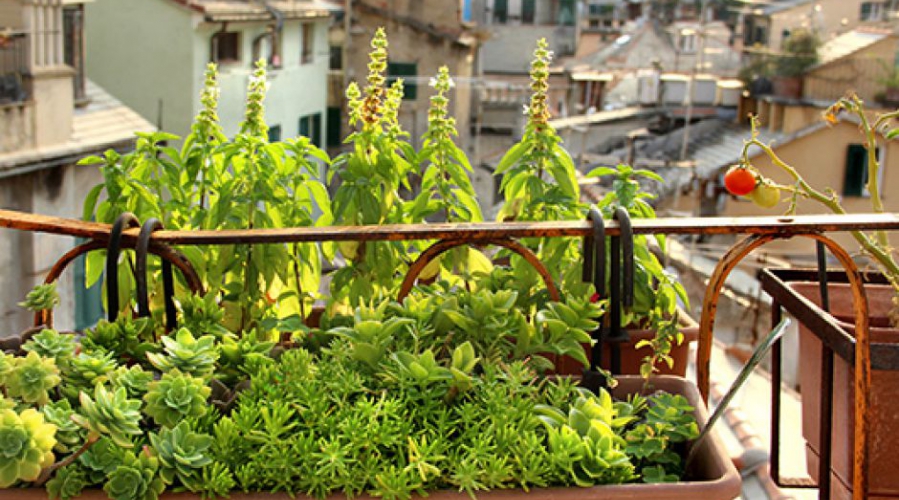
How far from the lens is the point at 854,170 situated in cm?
Answer: 2097

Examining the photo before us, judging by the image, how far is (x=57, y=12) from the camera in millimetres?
11328

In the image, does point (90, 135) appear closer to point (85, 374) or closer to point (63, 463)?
point (85, 374)

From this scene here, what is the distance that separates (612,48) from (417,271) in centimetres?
3194

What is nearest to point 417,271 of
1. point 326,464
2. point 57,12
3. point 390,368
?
point 390,368

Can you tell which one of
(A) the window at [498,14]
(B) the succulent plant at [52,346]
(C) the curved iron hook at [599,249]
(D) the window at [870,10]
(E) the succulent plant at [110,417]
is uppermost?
(D) the window at [870,10]

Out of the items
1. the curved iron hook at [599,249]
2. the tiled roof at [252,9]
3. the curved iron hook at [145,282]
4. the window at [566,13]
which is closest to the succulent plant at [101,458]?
the curved iron hook at [145,282]

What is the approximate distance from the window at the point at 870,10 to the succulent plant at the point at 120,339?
28562 mm

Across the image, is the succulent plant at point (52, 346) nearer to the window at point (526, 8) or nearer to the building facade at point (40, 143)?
the building facade at point (40, 143)

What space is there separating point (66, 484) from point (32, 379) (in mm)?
169

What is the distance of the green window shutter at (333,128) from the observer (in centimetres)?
2289

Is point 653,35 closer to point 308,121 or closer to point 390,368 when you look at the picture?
point 308,121

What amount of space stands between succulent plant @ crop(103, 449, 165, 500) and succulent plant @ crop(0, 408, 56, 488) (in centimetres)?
9

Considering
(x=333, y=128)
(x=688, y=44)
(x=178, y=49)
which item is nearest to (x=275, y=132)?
(x=178, y=49)

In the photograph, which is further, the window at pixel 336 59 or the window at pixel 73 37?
the window at pixel 336 59
